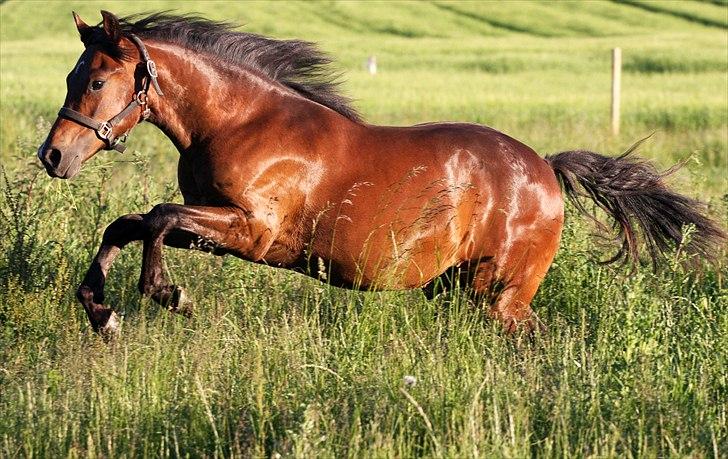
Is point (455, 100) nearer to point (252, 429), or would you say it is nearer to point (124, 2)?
point (252, 429)

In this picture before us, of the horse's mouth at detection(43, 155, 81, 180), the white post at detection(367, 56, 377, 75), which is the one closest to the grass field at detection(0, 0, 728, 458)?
the horse's mouth at detection(43, 155, 81, 180)

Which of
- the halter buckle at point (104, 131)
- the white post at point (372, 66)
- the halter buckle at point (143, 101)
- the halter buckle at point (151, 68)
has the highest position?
the halter buckle at point (151, 68)

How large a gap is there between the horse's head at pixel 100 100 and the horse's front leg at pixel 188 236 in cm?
42

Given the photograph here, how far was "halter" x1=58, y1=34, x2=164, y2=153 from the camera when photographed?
552 centimetres

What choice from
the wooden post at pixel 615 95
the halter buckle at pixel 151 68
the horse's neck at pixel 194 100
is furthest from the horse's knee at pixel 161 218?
the wooden post at pixel 615 95

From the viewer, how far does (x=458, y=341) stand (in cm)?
577

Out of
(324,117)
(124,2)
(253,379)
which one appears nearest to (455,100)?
(324,117)

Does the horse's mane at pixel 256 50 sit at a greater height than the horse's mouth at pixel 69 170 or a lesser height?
greater

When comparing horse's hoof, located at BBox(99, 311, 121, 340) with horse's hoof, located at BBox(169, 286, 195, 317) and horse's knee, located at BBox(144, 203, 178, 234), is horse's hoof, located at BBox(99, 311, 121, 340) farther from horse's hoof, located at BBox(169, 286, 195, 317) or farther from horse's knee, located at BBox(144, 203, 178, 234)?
horse's knee, located at BBox(144, 203, 178, 234)

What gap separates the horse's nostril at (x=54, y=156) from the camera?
18.0ft

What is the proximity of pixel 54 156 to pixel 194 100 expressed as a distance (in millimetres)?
744

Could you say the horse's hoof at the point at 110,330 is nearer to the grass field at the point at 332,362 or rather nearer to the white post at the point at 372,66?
the grass field at the point at 332,362

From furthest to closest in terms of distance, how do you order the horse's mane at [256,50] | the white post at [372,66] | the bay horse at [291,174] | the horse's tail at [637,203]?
the white post at [372,66] → the horse's tail at [637,203] → the horse's mane at [256,50] → the bay horse at [291,174]

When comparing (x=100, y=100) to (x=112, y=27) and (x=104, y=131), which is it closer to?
(x=104, y=131)
